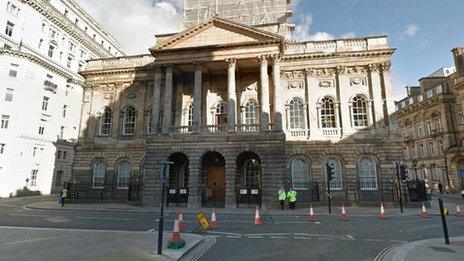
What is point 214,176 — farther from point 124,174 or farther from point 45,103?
point 45,103

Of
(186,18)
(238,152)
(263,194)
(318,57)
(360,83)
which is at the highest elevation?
(186,18)

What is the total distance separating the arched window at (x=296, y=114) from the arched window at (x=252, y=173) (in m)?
4.65

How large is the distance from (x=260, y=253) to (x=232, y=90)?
1676cm

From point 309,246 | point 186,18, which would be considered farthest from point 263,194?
point 186,18

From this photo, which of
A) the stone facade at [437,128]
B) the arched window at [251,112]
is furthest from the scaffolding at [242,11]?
the stone facade at [437,128]

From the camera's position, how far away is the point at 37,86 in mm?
34312

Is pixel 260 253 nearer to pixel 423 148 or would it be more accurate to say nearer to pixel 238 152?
pixel 238 152

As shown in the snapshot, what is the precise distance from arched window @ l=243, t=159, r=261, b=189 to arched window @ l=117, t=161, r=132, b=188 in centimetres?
1092

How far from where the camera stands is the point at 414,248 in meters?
8.07

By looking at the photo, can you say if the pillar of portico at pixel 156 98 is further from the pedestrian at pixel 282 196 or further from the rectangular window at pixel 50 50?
the rectangular window at pixel 50 50

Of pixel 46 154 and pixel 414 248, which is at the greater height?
pixel 46 154

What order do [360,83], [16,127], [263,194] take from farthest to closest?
[16,127], [360,83], [263,194]

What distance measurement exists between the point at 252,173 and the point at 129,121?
13074 millimetres

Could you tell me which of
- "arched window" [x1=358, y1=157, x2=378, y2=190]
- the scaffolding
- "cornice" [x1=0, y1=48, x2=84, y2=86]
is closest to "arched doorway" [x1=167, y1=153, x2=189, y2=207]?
"arched window" [x1=358, y1=157, x2=378, y2=190]
